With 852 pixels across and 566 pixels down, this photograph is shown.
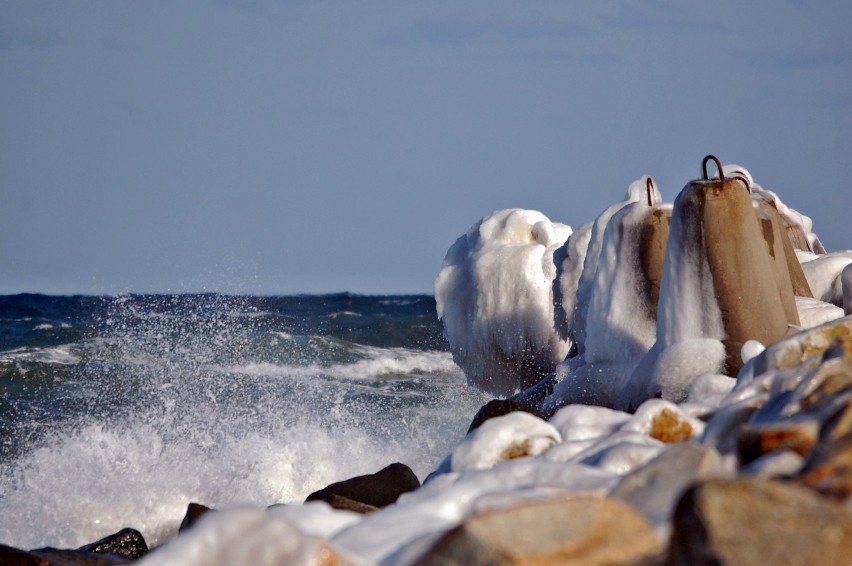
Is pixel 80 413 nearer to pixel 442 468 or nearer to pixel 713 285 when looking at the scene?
pixel 713 285

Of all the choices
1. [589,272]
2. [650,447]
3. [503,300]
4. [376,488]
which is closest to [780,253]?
[589,272]

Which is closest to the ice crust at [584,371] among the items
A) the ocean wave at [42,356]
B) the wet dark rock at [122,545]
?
the wet dark rock at [122,545]

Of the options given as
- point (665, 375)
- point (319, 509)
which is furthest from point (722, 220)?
point (319, 509)

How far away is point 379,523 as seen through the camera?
299 centimetres

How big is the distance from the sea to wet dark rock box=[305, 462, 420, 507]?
0.61m

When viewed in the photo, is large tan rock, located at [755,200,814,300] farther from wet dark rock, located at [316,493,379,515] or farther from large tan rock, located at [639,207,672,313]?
wet dark rock, located at [316,493,379,515]

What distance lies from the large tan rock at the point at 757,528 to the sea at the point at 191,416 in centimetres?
414

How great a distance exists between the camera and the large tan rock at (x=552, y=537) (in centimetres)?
221

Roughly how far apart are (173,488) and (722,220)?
4.88m

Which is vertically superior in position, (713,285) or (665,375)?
(713,285)

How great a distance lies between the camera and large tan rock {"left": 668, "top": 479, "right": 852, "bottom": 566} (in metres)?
2.07

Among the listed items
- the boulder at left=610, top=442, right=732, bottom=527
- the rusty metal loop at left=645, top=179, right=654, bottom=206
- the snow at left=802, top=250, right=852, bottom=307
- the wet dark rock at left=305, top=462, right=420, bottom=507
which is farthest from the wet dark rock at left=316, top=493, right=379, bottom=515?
the snow at left=802, top=250, right=852, bottom=307

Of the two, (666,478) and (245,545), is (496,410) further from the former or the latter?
(245,545)

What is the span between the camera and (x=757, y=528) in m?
2.08
